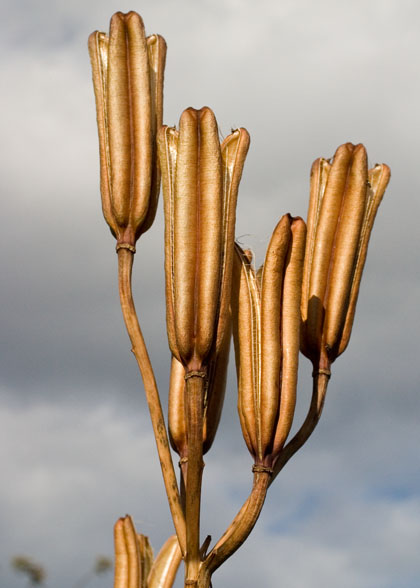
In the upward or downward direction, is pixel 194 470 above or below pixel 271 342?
below

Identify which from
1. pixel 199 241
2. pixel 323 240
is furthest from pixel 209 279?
pixel 323 240

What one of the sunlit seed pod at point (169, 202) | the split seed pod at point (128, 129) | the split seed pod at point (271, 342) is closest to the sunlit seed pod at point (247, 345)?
the split seed pod at point (271, 342)

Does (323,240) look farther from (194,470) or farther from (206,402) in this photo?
(194,470)

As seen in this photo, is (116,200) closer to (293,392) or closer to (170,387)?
(170,387)

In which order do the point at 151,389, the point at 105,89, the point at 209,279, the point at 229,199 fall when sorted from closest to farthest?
1. the point at 209,279
2. the point at 229,199
3. the point at 151,389
4. the point at 105,89

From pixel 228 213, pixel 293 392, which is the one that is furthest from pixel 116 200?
pixel 293 392

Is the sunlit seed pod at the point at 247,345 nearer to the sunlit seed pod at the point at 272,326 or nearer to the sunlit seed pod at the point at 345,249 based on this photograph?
the sunlit seed pod at the point at 272,326

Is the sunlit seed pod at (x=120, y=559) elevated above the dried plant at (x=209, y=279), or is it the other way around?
the dried plant at (x=209, y=279)
